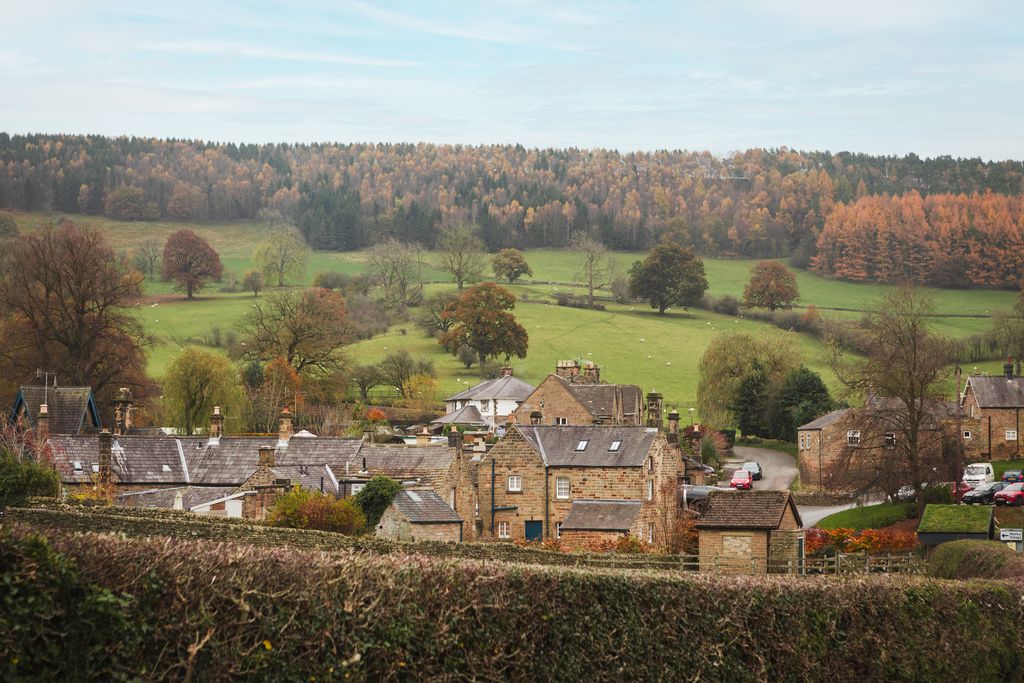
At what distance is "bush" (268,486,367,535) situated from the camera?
4109cm

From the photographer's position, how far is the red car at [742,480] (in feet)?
237

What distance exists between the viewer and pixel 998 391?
80125 mm

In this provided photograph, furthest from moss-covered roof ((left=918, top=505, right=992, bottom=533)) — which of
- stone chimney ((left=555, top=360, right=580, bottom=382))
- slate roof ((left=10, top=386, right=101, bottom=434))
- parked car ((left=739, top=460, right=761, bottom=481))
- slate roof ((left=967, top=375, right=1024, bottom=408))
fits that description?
stone chimney ((left=555, top=360, right=580, bottom=382))

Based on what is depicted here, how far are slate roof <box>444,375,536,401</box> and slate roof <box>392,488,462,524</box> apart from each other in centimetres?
5313

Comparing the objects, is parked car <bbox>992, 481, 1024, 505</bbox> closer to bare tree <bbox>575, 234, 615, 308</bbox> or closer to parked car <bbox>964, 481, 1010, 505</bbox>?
parked car <bbox>964, 481, 1010, 505</bbox>

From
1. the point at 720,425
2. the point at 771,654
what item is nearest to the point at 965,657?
the point at 771,654

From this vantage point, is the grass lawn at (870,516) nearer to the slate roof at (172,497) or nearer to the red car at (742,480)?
the red car at (742,480)

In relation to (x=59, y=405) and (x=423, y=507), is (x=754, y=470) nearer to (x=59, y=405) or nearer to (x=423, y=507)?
(x=423, y=507)

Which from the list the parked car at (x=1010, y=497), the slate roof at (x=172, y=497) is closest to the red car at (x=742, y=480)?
the parked car at (x=1010, y=497)

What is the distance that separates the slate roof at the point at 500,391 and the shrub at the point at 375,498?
55.8 m

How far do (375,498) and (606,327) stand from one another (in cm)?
10018

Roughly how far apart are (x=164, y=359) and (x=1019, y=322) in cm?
8000

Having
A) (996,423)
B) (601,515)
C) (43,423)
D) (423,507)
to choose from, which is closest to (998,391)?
(996,423)

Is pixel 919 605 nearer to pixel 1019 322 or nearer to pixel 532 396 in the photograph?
pixel 532 396
